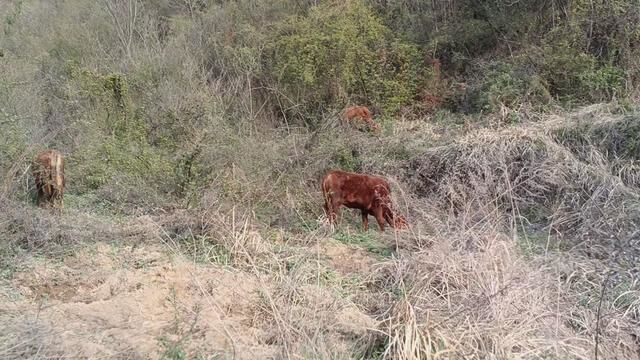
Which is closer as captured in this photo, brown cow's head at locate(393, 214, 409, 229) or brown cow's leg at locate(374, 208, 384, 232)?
brown cow's head at locate(393, 214, 409, 229)

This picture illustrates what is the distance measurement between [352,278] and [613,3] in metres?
7.54

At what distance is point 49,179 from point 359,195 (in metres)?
3.54

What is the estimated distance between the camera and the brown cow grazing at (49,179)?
7750 millimetres

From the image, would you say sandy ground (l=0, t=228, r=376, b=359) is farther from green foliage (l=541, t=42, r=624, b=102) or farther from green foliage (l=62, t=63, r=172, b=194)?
green foliage (l=541, t=42, r=624, b=102)

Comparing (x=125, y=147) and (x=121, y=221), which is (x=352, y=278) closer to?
(x=121, y=221)

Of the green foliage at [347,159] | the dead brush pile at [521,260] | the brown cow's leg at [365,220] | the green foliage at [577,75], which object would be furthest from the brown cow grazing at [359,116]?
the brown cow's leg at [365,220]

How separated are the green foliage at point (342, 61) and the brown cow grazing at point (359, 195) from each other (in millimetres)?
5093

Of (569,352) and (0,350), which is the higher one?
(0,350)

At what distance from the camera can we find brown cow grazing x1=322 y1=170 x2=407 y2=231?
739 centimetres

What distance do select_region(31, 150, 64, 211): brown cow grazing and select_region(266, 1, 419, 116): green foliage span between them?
18.0 ft

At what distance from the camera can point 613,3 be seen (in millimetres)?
10805

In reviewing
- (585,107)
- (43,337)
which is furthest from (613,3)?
(43,337)

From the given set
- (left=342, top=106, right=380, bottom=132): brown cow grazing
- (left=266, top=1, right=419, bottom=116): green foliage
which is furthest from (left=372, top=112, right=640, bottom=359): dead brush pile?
(left=266, top=1, right=419, bottom=116): green foliage

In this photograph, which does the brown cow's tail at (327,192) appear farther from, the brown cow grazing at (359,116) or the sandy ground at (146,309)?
the brown cow grazing at (359,116)
